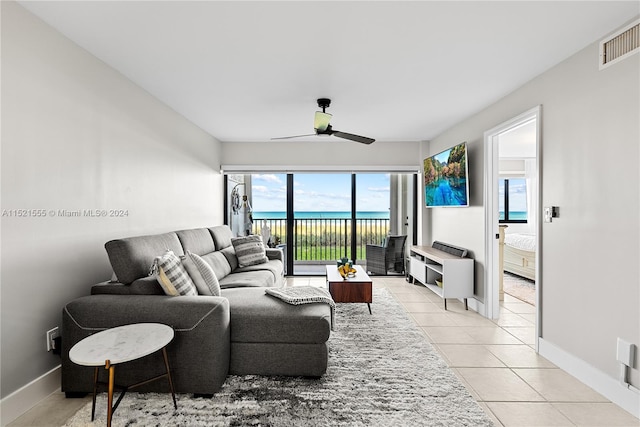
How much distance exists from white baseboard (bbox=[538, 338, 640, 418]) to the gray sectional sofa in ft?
6.12

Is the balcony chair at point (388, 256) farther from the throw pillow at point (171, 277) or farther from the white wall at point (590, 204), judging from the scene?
the throw pillow at point (171, 277)

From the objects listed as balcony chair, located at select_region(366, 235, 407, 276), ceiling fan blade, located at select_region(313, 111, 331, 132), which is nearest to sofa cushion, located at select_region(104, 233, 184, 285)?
ceiling fan blade, located at select_region(313, 111, 331, 132)

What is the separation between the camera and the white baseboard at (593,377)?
6.82ft

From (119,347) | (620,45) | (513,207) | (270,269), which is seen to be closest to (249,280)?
(270,269)

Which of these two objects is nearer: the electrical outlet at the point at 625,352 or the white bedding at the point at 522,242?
the electrical outlet at the point at 625,352

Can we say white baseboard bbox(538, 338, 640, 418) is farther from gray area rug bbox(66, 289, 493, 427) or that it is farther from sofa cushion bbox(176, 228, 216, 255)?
sofa cushion bbox(176, 228, 216, 255)

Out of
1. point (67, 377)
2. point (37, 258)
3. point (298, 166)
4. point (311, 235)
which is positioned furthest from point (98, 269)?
point (311, 235)

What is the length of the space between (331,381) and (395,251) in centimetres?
383

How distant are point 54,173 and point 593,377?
3949 millimetres

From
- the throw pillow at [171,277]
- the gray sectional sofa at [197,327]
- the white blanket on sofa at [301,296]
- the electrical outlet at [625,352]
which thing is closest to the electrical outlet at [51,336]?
the gray sectional sofa at [197,327]

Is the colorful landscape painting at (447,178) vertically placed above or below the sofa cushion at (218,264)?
above

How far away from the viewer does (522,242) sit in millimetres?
5984

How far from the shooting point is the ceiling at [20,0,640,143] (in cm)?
202

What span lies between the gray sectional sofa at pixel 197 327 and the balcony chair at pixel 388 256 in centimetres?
348
